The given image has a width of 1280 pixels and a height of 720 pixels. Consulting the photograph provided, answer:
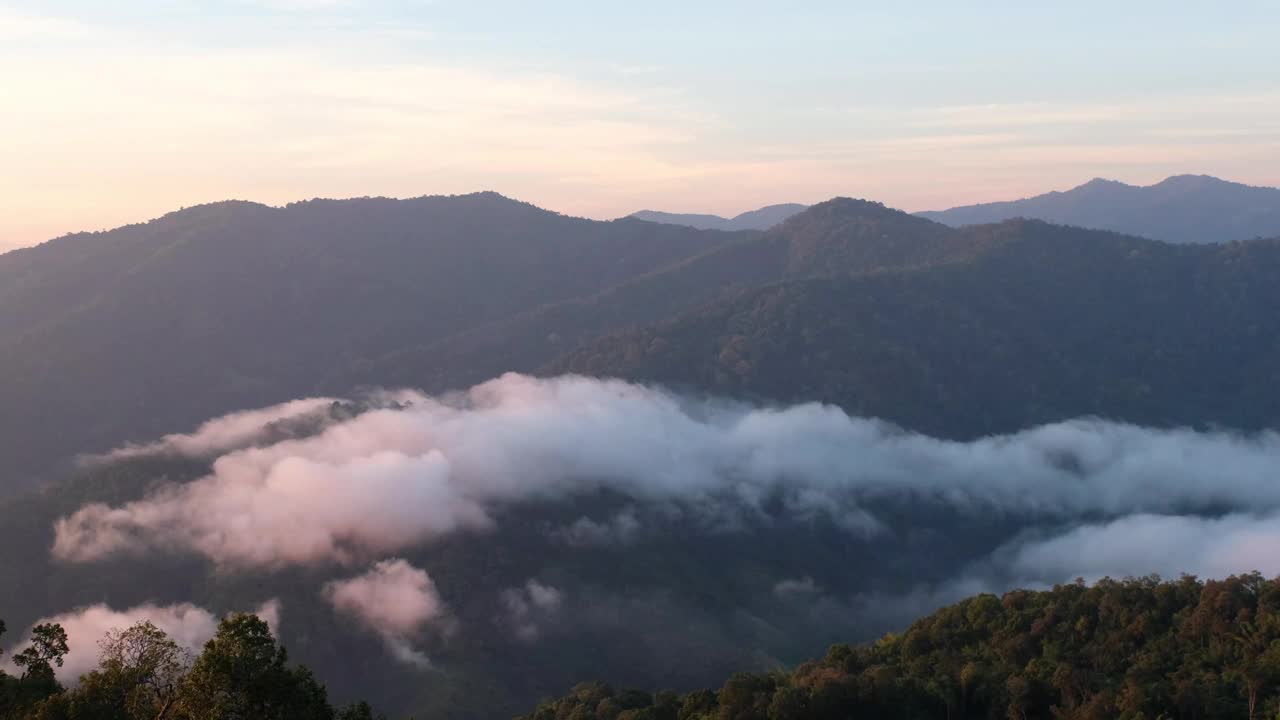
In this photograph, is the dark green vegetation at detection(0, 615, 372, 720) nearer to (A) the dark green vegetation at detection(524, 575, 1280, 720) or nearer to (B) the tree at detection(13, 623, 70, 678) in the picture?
(B) the tree at detection(13, 623, 70, 678)

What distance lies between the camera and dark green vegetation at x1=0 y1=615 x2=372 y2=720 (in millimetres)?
36406

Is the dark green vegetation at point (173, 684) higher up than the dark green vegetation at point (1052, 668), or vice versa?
the dark green vegetation at point (173, 684)

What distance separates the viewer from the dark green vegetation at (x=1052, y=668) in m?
71.5

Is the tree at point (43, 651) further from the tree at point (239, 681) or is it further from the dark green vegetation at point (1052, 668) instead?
the dark green vegetation at point (1052, 668)

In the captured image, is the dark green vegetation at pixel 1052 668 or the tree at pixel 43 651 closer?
the tree at pixel 43 651

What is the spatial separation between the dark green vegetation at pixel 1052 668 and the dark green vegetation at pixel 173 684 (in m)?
39.4

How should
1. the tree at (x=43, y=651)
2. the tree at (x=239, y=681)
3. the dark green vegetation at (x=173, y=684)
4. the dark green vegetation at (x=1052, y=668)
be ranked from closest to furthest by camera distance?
the tree at (x=239, y=681) < the dark green vegetation at (x=173, y=684) < the tree at (x=43, y=651) < the dark green vegetation at (x=1052, y=668)

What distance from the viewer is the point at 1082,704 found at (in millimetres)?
69938

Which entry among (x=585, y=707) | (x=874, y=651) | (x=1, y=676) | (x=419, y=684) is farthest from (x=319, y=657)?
(x=1, y=676)

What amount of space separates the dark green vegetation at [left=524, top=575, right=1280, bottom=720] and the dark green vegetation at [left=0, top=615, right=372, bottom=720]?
3936cm

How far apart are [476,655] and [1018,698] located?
12476 cm

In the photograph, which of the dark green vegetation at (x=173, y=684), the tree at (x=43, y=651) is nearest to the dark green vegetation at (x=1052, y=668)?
the dark green vegetation at (x=173, y=684)

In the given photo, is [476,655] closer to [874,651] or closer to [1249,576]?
[874,651]

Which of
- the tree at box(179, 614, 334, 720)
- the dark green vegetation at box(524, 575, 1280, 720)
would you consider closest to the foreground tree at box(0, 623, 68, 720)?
the tree at box(179, 614, 334, 720)
